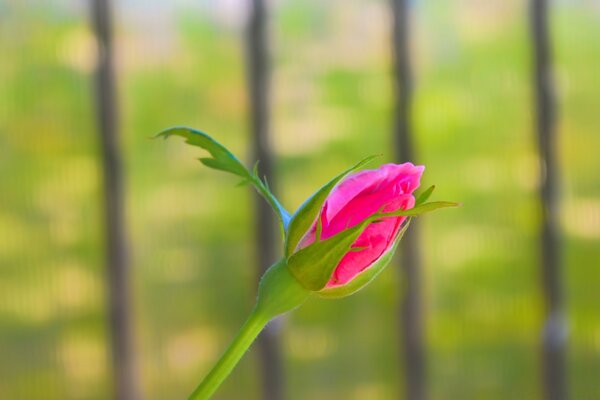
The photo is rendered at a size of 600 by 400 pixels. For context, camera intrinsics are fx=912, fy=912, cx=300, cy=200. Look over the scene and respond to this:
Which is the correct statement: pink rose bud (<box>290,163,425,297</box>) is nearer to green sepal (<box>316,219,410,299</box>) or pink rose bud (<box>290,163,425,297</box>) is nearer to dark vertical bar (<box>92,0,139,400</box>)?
green sepal (<box>316,219,410,299</box>)

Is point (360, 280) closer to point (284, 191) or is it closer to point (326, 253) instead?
point (326, 253)

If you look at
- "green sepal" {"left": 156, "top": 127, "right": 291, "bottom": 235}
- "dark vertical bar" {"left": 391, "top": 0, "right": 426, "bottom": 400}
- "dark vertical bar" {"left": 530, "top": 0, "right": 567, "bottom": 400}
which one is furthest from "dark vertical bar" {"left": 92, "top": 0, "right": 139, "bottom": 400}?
"green sepal" {"left": 156, "top": 127, "right": 291, "bottom": 235}

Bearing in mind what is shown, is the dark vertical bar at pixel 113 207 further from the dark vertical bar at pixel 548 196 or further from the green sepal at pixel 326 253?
the green sepal at pixel 326 253

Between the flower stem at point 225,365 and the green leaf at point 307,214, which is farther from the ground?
the green leaf at point 307,214

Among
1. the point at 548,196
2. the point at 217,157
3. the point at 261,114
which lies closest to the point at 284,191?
the point at 261,114

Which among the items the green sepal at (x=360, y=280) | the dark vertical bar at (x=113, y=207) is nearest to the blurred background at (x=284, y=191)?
the dark vertical bar at (x=113, y=207)

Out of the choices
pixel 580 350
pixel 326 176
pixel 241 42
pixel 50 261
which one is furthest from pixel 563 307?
pixel 50 261
